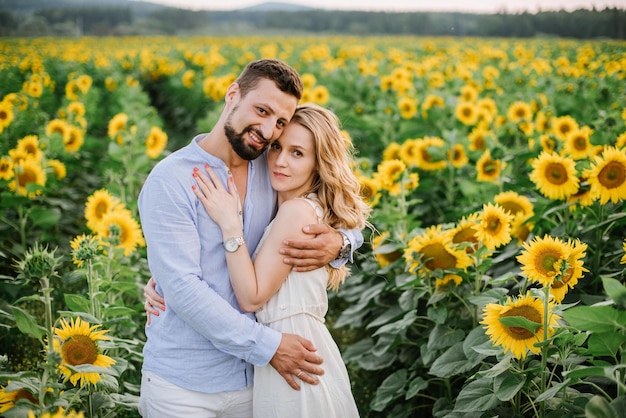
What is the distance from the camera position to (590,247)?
123 inches

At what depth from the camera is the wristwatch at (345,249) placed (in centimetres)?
243

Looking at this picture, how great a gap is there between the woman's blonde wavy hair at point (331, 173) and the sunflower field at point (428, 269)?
1.46 feet

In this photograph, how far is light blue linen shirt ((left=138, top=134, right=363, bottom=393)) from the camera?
2.08 meters

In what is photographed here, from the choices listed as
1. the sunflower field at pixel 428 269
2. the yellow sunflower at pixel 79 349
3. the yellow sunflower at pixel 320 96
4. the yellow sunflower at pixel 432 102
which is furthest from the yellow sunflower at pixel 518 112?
the yellow sunflower at pixel 79 349

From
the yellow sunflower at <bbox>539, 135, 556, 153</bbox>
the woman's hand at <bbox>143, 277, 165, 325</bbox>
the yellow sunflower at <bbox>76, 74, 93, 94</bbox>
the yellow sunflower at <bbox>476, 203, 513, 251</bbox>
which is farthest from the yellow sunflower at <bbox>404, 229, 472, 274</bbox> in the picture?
the yellow sunflower at <bbox>76, 74, 93, 94</bbox>

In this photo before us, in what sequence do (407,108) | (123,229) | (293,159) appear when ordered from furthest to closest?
(407,108) < (123,229) < (293,159)

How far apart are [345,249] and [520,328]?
727mm

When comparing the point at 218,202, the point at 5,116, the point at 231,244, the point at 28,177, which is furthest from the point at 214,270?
the point at 5,116

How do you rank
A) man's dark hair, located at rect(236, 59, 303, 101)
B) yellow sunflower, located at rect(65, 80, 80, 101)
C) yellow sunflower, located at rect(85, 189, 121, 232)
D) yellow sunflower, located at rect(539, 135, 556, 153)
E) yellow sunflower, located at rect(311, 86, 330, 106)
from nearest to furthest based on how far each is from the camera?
man's dark hair, located at rect(236, 59, 303, 101) < yellow sunflower, located at rect(85, 189, 121, 232) < yellow sunflower, located at rect(539, 135, 556, 153) < yellow sunflower, located at rect(311, 86, 330, 106) < yellow sunflower, located at rect(65, 80, 80, 101)

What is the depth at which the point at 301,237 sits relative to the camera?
2.29m

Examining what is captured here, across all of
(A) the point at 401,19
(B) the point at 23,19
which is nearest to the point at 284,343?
(B) the point at 23,19

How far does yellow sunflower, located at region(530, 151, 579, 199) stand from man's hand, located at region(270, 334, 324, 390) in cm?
157

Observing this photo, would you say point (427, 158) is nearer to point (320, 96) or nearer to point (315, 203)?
point (315, 203)

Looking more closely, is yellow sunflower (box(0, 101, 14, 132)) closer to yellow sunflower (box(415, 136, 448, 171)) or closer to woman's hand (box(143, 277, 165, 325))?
yellow sunflower (box(415, 136, 448, 171))
